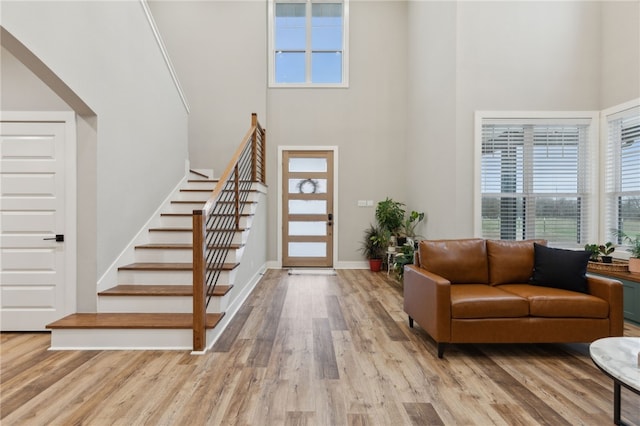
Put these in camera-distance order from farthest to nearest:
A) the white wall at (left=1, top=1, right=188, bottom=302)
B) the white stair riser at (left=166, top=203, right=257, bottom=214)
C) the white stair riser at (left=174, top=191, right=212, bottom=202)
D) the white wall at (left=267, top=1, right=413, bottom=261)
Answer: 1. the white wall at (left=267, top=1, right=413, bottom=261)
2. the white stair riser at (left=174, top=191, right=212, bottom=202)
3. the white stair riser at (left=166, top=203, right=257, bottom=214)
4. the white wall at (left=1, top=1, right=188, bottom=302)

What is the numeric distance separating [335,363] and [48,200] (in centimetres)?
299

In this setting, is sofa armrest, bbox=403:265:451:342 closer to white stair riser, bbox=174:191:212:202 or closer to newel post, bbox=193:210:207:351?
newel post, bbox=193:210:207:351

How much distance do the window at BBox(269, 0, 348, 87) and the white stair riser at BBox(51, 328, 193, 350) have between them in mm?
5225

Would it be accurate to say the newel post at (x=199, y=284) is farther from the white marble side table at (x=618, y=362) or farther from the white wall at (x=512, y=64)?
the white wall at (x=512, y=64)

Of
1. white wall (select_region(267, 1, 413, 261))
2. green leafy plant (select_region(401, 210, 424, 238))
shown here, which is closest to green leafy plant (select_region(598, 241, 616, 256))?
green leafy plant (select_region(401, 210, 424, 238))

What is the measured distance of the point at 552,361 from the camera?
7.91 ft

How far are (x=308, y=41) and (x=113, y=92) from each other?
4.32 metres

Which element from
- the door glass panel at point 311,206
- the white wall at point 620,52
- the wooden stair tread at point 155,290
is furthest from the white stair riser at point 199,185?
the white wall at point 620,52

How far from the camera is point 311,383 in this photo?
2.09 meters

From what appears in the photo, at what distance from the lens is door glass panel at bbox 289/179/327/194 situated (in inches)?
246

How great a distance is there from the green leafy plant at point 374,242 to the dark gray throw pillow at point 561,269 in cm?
305

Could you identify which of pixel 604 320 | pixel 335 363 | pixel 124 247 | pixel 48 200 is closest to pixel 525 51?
pixel 604 320

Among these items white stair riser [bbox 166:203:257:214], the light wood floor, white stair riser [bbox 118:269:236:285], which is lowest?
the light wood floor

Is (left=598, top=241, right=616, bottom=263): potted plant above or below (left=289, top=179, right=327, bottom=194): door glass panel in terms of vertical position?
below
